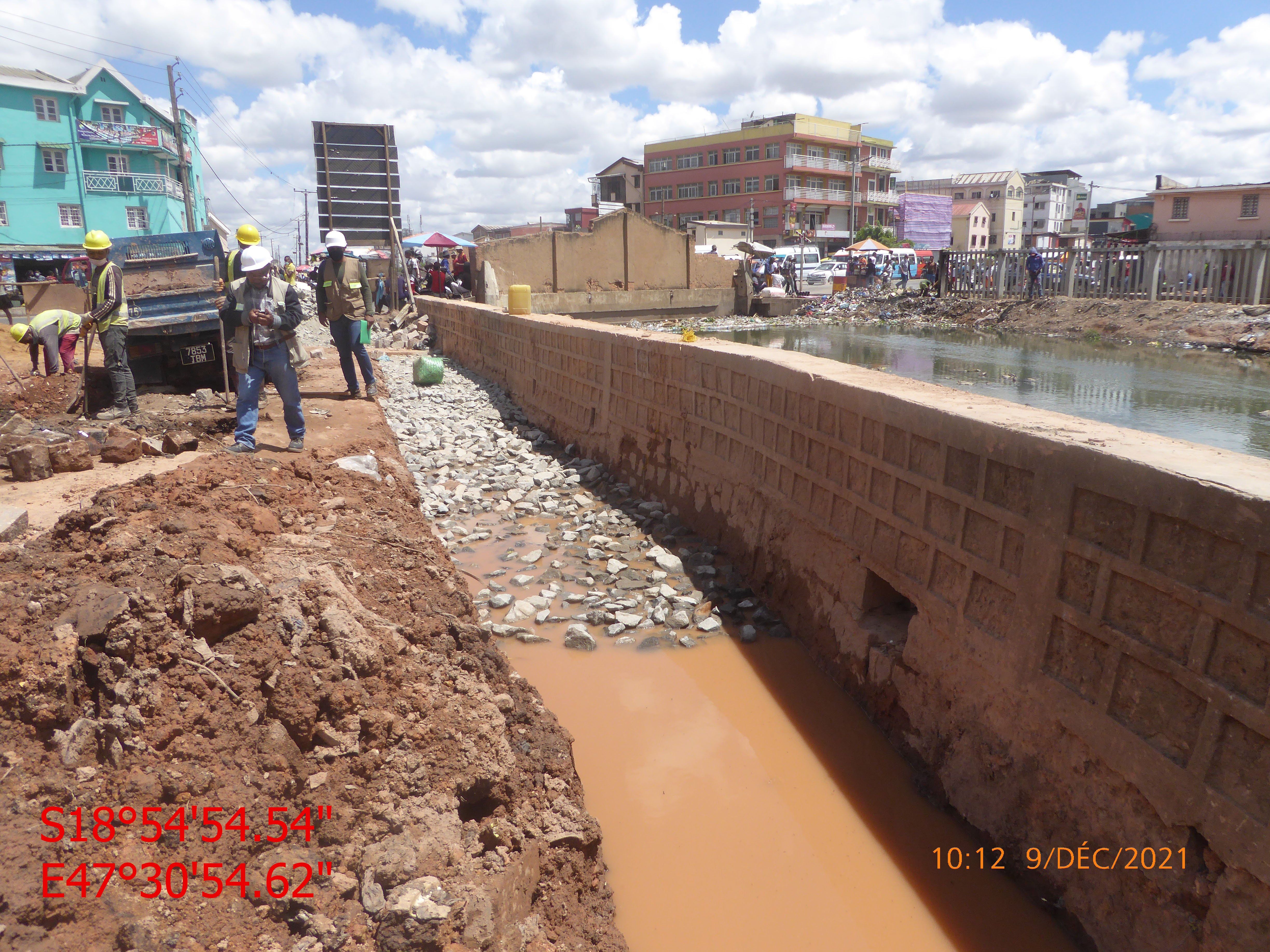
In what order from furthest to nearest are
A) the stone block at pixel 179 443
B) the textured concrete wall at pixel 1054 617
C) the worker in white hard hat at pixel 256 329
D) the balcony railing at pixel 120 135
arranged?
the balcony railing at pixel 120 135, the worker in white hard hat at pixel 256 329, the stone block at pixel 179 443, the textured concrete wall at pixel 1054 617

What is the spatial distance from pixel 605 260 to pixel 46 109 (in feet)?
95.9

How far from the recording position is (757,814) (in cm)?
400

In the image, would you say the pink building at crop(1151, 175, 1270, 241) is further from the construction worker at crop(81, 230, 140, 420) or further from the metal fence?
the construction worker at crop(81, 230, 140, 420)

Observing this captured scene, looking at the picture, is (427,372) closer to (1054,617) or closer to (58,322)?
(58,322)

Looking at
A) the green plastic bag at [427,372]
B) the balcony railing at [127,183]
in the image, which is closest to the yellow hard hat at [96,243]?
the green plastic bag at [427,372]

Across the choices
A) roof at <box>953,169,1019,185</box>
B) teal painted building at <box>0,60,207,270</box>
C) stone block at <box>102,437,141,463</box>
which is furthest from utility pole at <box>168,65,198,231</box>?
roof at <box>953,169,1019,185</box>

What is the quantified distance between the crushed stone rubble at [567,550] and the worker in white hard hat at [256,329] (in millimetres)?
1772

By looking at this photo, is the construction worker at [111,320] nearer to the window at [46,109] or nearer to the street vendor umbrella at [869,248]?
the street vendor umbrella at [869,248]

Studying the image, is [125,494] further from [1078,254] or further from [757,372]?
[1078,254]

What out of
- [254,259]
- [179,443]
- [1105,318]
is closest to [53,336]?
[179,443]

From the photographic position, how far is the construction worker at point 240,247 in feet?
21.6

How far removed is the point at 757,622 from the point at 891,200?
67.5 m

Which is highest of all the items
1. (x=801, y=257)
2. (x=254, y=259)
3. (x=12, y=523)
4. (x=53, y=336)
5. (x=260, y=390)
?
(x=801, y=257)

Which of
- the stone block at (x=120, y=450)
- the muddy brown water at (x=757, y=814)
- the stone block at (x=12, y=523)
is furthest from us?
the stone block at (x=120, y=450)
